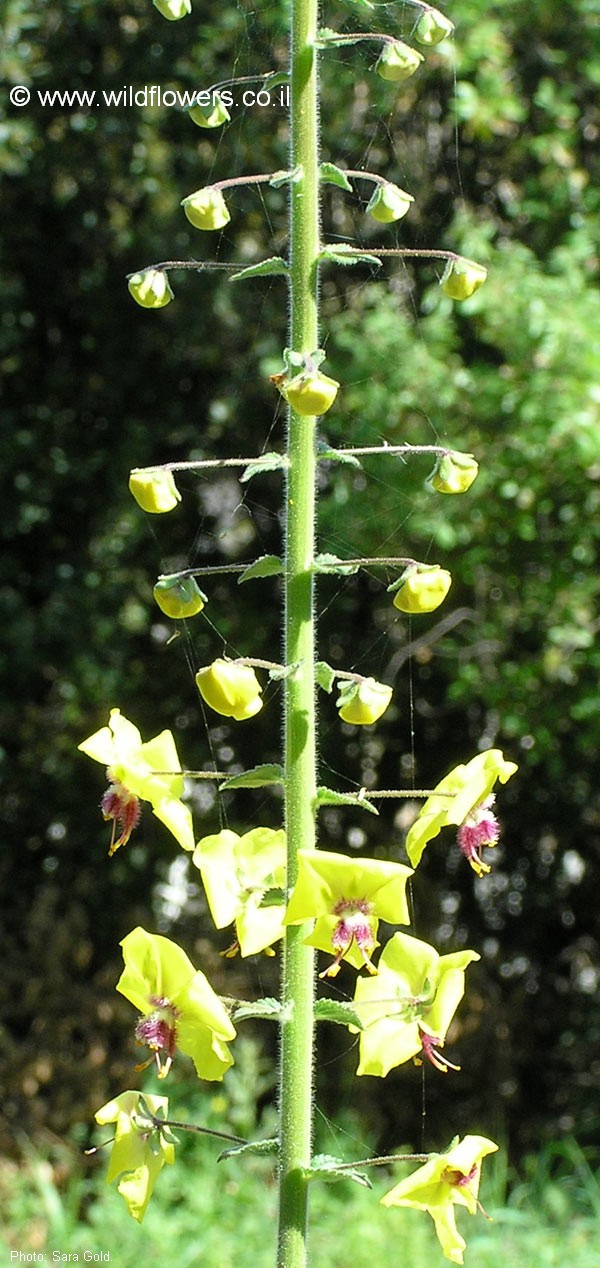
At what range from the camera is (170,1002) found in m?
1.47

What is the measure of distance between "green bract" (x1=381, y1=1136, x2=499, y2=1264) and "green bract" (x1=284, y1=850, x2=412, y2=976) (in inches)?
10.0

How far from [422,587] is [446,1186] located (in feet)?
2.18

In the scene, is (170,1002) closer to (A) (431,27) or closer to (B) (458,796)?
(B) (458,796)

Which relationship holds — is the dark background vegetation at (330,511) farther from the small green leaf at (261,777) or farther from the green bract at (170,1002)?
the green bract at (170,1002)

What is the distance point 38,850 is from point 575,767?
2628 millimetres

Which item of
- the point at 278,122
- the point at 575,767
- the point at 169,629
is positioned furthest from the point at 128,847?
the point at 278,122

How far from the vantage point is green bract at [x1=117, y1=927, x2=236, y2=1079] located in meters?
1.44

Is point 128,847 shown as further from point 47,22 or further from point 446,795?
point 446,795

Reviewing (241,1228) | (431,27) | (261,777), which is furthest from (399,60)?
(241,1228)

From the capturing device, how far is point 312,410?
142 centimetres

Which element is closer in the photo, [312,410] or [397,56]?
[312,410]

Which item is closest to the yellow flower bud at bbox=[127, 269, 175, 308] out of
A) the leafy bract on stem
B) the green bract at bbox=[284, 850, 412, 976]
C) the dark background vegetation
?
the leafy bract on stem

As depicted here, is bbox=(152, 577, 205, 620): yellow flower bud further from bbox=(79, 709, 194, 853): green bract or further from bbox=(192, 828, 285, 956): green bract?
bbox=(192, 828, 285, 956): green bract

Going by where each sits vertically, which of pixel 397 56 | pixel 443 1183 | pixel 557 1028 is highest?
pixel 397 56
